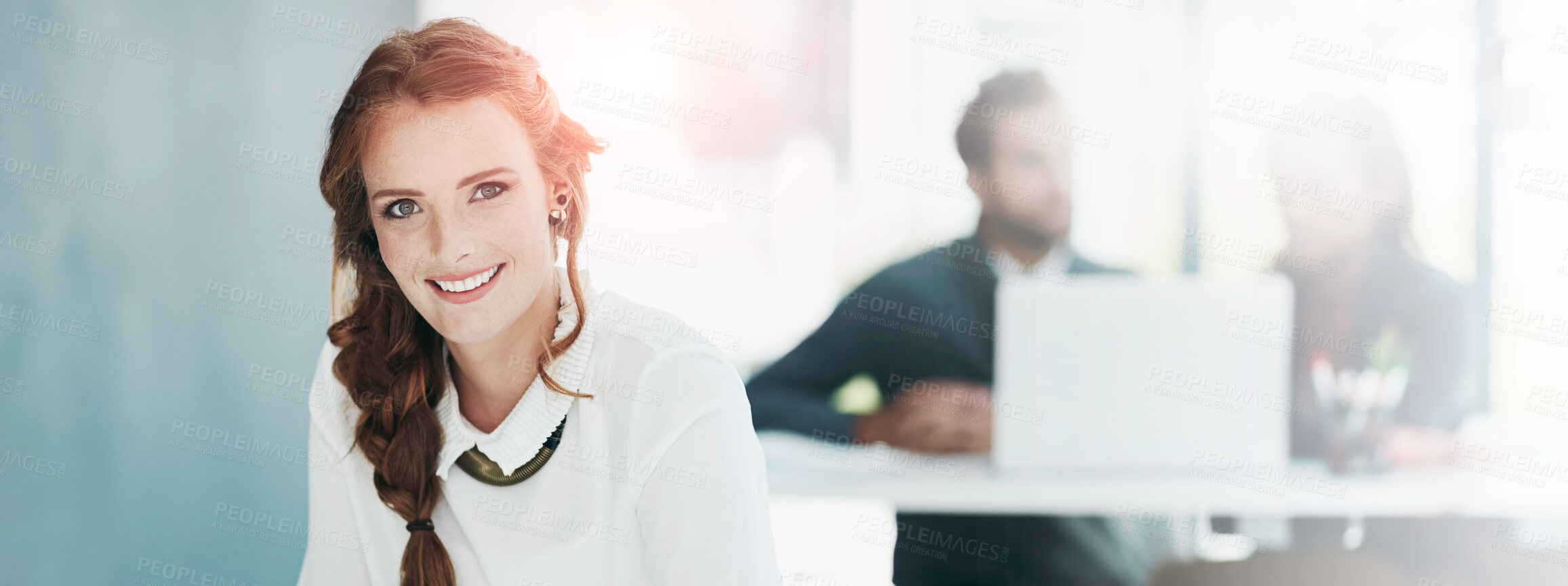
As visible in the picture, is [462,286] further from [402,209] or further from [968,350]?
[968,350]

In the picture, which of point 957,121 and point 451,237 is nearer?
point 451,237

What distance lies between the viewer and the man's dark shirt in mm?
1947

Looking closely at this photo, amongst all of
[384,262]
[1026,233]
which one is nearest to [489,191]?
[384,262]

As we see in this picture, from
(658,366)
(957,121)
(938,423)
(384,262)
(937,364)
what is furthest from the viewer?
(957,121)

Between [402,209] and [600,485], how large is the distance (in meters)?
0.36

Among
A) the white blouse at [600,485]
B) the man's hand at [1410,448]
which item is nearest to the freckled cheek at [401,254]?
the white blouse at [600,485]

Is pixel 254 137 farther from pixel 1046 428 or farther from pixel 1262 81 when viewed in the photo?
pixel 1262 81

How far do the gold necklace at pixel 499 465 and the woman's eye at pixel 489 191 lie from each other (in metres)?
0.25

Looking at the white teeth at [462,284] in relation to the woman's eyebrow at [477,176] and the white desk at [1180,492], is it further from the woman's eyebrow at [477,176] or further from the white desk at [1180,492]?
the white desk at [1180,492]

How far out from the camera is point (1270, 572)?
117 cm

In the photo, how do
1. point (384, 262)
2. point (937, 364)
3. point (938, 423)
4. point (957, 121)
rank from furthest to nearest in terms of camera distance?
point (957, 121)
point (937, 364)
point (938, 423)
point (384, 262)

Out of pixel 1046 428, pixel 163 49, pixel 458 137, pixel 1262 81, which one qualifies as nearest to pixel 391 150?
pixel 458 137

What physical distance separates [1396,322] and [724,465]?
2.06 metres

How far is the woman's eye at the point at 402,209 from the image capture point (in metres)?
0.96
